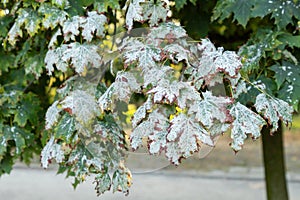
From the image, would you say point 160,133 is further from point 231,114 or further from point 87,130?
point 87,130

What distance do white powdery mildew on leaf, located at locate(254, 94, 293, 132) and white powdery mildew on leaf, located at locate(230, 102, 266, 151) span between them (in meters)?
0.13

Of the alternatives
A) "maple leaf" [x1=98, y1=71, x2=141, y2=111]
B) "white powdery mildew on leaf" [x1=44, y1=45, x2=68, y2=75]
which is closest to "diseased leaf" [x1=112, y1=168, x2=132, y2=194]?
"maple leaf" [x1=98, y1=71, x2=141, y2=111]

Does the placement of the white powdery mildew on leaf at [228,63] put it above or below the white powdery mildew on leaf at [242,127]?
above

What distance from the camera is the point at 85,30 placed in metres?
1.86

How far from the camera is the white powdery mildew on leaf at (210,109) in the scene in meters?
1.51

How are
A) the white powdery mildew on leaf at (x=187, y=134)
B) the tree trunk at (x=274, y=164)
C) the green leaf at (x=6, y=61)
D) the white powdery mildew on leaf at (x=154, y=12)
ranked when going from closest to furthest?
1. the white powdery mildew on leaf at (x=187, y=134)
2. the white powdery mildew on leaf at (x=154, y=12)
3. the green leaf at (x=6, y=61)
4. the tree trunk at (x=274, y=164)

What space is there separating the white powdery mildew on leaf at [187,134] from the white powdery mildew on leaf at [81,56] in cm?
47

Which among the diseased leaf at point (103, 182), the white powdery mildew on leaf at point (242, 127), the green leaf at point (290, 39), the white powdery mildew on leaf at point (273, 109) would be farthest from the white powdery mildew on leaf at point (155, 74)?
the green leaf at point (290, 39)

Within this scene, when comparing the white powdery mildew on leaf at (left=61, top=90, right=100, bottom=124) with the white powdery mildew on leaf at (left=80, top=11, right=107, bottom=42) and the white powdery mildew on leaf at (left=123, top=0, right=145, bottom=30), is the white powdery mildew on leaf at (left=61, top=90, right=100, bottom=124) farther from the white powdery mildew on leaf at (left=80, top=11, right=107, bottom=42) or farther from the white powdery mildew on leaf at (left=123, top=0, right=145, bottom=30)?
the white powdery mildew on leaf at (left=123, top=0, right=145, bottom=30)

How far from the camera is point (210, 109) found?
154 centimetres

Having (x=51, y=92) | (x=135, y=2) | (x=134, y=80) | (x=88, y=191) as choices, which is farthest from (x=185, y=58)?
(x=88, y=191)

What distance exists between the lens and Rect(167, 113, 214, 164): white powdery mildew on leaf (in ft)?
4.88

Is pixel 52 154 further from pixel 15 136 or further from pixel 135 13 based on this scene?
pixel 135 13

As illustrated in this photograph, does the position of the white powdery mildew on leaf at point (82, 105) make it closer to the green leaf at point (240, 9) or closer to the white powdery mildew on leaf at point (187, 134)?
the white powdery mildew on leaf at point (187, 134)
